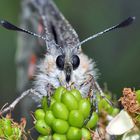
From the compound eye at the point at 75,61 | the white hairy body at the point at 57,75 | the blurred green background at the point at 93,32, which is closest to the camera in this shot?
the white hairy body at the point at 57,75

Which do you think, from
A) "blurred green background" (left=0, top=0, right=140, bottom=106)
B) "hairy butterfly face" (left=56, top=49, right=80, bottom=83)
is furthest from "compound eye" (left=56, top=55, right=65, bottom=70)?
"blurred green background" (left=0, top=0, right=140, bottom=106)

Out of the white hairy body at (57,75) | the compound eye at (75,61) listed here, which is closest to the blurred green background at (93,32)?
the white hairy body at (57,75)

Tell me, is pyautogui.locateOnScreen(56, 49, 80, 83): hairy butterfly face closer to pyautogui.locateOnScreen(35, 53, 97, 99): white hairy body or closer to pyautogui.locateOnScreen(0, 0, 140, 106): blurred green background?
pyautogui.locateOnScreen(35, 53, 97, 99): white hairy body

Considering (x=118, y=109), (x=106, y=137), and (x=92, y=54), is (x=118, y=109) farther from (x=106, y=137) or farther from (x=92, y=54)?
(x=92, y=54)

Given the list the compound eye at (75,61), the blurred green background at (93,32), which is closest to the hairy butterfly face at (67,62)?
the compound eye at (75,61)

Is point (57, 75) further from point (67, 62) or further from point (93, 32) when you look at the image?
point (93, 32)

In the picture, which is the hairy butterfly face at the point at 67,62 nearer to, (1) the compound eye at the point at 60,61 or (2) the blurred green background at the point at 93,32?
(1) the compound eye at the point at 60,61

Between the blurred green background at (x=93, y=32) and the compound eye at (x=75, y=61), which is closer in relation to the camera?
the compound eye at (x=75, y=61)

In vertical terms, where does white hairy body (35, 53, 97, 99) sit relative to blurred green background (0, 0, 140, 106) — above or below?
below

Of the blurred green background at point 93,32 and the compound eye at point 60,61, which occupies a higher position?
the blurred green background at point 93,32

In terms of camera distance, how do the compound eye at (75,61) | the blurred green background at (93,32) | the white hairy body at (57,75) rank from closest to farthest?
the white hairy body at (57,75) < the compound eye at (75,61) < the blurred green background at (93,32)
